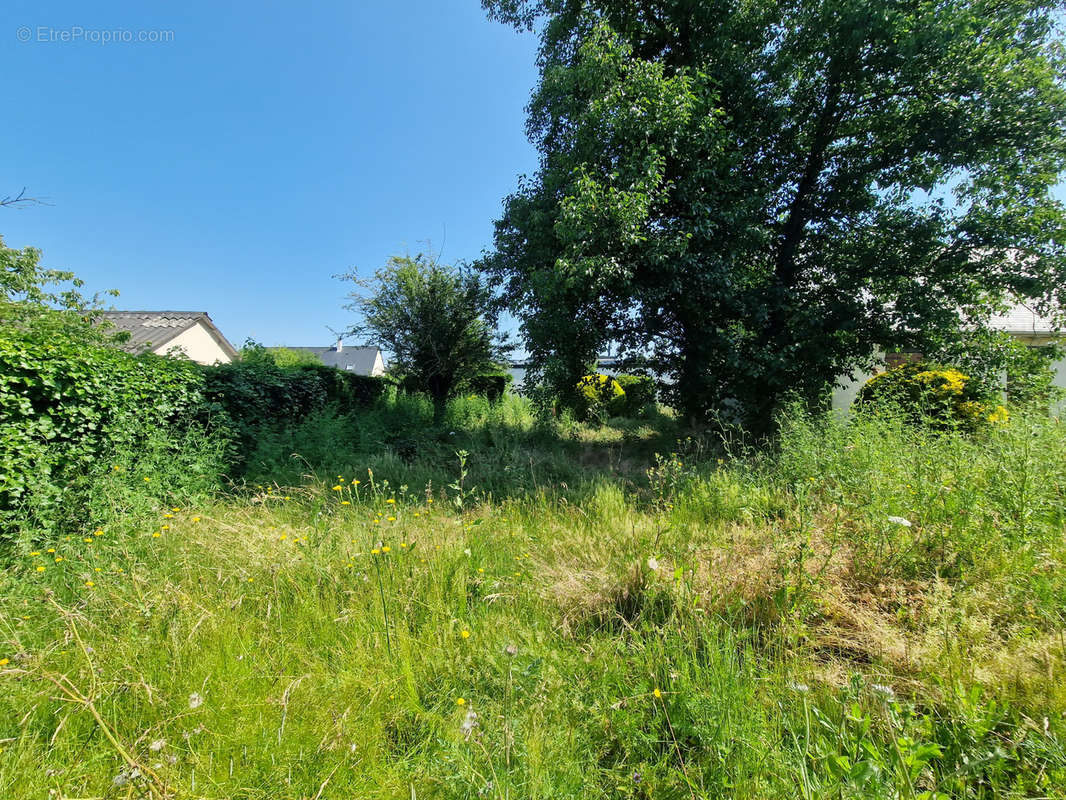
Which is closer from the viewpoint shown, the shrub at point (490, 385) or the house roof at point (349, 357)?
the shrub at point (490, 385)

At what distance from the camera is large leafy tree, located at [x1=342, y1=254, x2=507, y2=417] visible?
9984 mm

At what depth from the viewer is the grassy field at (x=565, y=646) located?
129 centimetres

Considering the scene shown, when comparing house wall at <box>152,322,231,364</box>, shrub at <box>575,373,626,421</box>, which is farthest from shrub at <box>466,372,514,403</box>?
house wall at <box>152,322,231,364</box>

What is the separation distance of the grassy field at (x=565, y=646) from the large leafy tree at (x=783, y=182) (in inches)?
138

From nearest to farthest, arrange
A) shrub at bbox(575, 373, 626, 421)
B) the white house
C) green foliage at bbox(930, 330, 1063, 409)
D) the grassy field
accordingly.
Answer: the grassy field
green foliage at bbox(930, 330, 1063, 409)
the white house
shrub at bbox(575, 373, 626, 421)

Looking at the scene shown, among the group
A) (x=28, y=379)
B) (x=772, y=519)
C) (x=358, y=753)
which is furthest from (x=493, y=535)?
(x=28, y=379)

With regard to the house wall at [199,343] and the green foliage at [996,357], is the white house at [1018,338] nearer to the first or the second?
the green foliage at [996,357]

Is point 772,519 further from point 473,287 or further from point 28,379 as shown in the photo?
point 473,287

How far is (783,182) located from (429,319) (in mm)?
8295

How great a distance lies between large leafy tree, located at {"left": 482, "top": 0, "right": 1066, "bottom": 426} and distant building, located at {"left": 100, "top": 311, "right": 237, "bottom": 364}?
41.9 ft

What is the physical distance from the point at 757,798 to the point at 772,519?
2.45 meters

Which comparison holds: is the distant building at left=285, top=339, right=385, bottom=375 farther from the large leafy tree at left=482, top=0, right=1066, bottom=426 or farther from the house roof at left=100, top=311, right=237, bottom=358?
the large leafy tree at left=482, top=0, right=1066, bottom=426

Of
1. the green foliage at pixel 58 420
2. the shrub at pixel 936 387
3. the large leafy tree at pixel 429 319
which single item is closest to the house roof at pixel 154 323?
the large leafy tree at pixel 429 319

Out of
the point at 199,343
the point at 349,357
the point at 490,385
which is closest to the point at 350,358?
the point at 349,357
